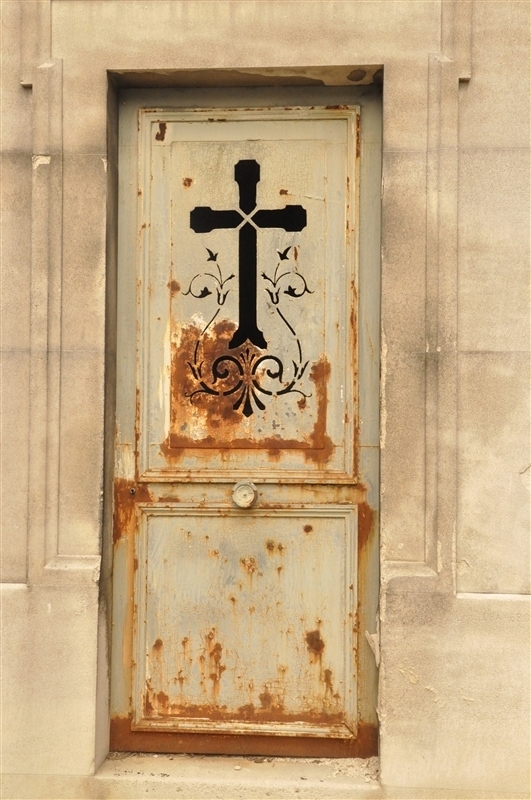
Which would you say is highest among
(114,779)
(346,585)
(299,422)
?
(299,422)

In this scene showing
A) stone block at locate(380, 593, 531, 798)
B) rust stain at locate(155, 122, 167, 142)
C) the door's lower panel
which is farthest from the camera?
rust stain at locate(155, 122, 167, 142)

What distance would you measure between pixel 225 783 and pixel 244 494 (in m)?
1.37

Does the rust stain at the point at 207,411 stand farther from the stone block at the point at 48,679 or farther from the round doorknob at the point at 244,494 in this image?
the stone block at the point at 48,679

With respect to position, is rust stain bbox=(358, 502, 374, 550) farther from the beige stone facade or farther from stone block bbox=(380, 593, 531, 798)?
stone block bbox=(380, 593, 531, 798)

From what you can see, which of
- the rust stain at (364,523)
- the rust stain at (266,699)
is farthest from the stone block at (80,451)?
the rust stain at (364,523)

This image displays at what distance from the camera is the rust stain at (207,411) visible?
4.43m

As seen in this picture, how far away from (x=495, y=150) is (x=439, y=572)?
202 cm

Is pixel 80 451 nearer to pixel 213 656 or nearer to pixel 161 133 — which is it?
pixel 213 656

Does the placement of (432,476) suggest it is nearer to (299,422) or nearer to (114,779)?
(299,422)

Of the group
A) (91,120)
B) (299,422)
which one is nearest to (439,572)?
(299,422)

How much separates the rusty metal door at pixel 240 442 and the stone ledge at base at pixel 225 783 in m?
0.12

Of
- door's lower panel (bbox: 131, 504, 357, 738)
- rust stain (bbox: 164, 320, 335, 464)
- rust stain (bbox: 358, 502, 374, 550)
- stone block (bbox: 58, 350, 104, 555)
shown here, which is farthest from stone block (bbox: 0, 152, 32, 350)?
rust stain (bbox: 358, 502, 374, 550)

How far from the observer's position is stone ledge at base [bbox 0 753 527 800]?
412 centimetres

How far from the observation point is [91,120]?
14.1 ft
